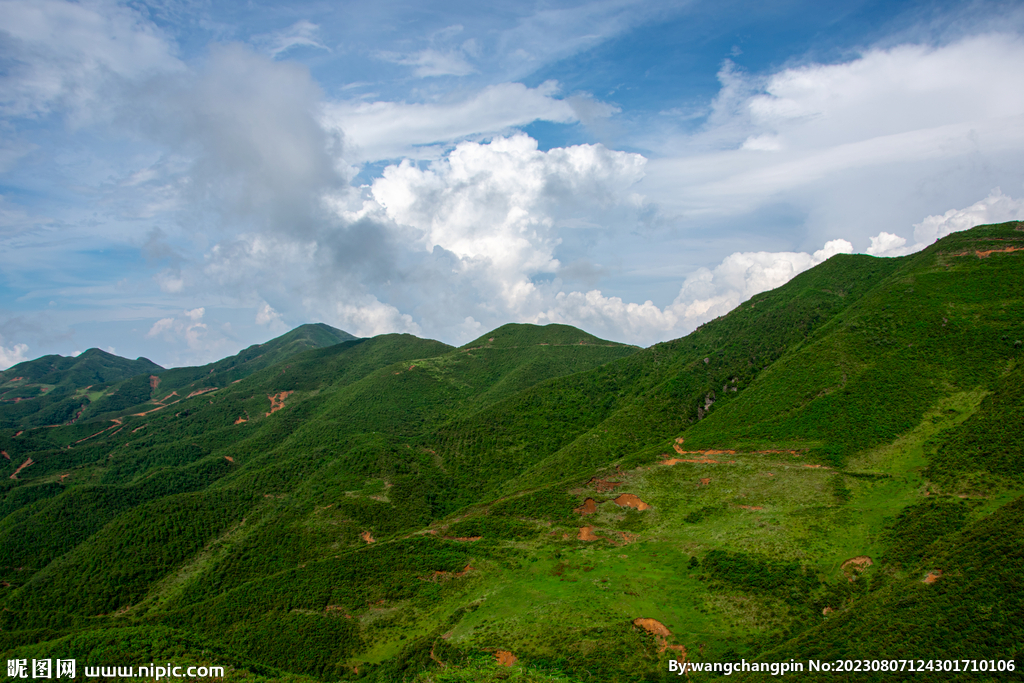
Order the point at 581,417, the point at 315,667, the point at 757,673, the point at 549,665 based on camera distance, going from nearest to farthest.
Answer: the point at 757,673, the point at 549,665, the point at 315,667, the point at 581,417

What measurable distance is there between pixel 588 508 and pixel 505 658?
69.2 feet

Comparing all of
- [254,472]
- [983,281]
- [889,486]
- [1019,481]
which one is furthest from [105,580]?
[983,281]

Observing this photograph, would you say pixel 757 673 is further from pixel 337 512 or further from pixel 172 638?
pixel 337 512

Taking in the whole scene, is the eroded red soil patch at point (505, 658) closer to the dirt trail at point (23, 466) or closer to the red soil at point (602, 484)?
the red soil at point (602, 484)

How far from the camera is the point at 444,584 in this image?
163 feet

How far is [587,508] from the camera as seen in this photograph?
174 feet

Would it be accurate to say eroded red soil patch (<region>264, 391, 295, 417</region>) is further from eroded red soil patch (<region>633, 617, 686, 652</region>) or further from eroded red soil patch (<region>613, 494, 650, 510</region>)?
eroded red soil patch (<region>633, 617, 686, 652</region>)

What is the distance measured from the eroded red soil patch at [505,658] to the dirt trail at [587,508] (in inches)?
771

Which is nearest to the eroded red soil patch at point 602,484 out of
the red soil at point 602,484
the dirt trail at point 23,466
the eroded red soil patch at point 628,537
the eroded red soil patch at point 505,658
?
the red soil at point 602,484

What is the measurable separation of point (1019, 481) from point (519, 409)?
7034 centimetres

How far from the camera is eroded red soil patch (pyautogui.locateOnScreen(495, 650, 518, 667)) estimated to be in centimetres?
3449

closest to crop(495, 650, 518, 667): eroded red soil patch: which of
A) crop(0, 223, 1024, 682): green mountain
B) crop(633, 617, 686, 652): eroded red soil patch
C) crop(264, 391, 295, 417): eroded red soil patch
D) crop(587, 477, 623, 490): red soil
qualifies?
crop(0, 223, 1024, 682): green mountain

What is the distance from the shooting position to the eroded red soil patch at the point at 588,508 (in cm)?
5268

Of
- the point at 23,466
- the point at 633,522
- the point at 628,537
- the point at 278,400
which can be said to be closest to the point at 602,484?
the point at 633,522
